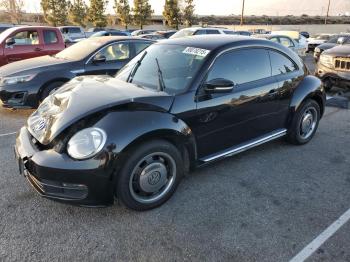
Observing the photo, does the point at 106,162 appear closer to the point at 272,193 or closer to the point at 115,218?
the point at 115,218

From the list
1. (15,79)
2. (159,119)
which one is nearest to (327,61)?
(159,119)

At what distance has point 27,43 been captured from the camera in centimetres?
903

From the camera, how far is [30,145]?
3.02 metres

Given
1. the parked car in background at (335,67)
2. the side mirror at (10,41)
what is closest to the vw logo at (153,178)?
the parked car in background at (335,67)

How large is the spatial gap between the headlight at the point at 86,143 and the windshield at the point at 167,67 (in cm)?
98

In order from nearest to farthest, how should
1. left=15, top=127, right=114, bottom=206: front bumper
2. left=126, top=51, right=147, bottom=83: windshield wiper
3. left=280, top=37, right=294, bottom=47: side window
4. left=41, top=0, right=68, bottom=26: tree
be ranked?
left=15, top=127, right=114, bottom=206: front bumper → left=126, top=51, right=147, bottom=83: windshield wiper → left=280, top=37, right=294, bottom=47: side window → left=41, top=0, right=68, bottom=26: tree

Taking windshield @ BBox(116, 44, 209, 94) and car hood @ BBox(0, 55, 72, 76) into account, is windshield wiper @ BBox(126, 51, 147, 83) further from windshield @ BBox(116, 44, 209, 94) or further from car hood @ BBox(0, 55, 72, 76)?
car hood @ BBox(0, 55, 72, 76)

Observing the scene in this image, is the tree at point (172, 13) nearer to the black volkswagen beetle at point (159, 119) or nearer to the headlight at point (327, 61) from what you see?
the headlight at point (327, 61)

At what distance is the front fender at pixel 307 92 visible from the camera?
4574mm

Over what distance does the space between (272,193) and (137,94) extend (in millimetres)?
1816

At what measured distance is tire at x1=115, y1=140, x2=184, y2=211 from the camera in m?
2.91

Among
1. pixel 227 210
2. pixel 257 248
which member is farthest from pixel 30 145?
pixel 257 248

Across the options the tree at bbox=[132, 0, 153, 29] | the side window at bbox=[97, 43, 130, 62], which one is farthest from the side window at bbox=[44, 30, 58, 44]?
the tree at bbox=[132, 0, 153, 29]

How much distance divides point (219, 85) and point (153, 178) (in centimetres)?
119
